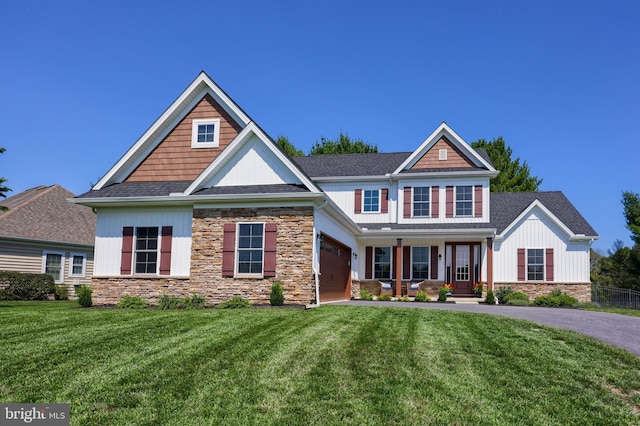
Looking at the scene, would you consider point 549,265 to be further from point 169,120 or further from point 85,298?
point 85,298

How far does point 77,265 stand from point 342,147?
83.7 feet

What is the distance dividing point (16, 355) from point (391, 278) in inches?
779

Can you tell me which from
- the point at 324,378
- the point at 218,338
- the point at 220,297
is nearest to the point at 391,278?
the point at 220,297

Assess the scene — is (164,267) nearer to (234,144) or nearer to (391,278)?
(234,144)

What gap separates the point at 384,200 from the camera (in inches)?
1079

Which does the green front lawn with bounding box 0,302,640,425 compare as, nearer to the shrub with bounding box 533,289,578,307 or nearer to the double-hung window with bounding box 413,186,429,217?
the shrub with bounding box 533,289,578,307

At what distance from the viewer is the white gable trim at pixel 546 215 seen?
85.1 feet

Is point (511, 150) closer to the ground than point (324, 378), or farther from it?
farther from it

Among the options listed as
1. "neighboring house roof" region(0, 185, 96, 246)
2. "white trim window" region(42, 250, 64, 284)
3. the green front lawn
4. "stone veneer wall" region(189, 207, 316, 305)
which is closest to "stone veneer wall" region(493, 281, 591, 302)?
"stone veneer wall" region(189, 207, 316, 305)

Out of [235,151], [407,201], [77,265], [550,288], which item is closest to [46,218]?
[77,265]

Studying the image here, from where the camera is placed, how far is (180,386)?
283 inches

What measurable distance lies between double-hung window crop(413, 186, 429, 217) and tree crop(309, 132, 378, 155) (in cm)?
2120

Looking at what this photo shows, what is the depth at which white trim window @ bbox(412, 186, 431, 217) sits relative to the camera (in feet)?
87.0

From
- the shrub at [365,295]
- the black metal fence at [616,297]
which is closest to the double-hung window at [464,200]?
the shrub at [365,295]
